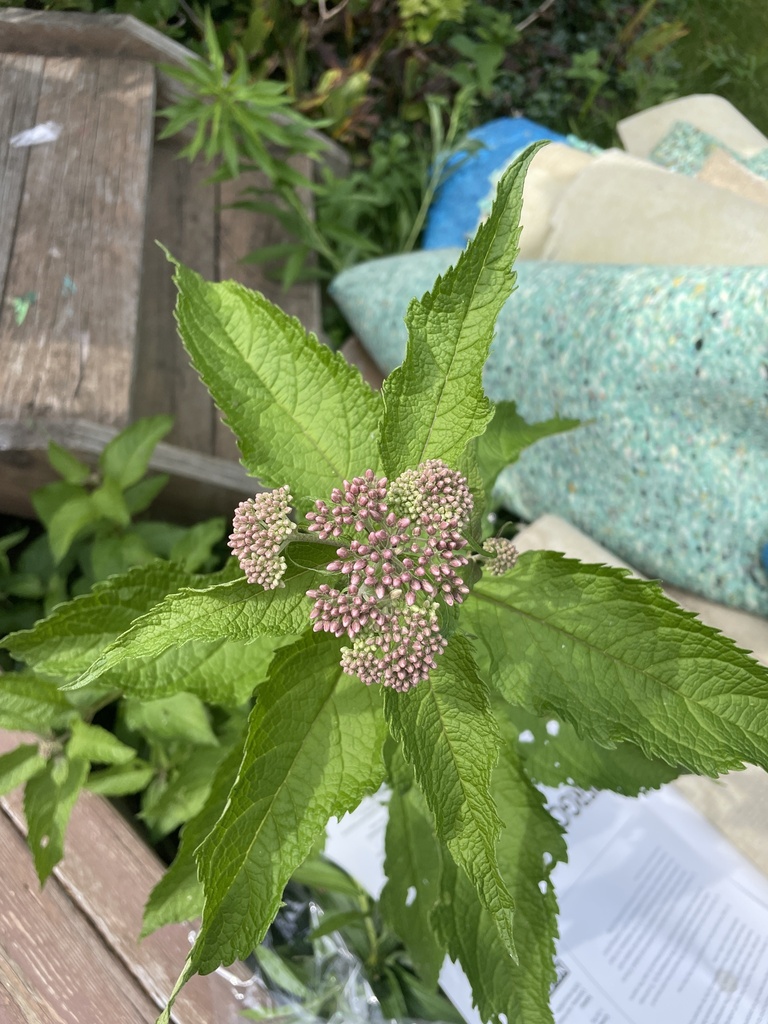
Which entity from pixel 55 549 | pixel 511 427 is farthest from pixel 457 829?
pixel 55 549

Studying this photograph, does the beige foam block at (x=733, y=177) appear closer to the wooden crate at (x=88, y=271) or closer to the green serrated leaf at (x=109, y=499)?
the wooden crate at (x=88, y=271)

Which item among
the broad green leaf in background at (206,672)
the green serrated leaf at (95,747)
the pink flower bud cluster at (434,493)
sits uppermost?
the pink flower bud cluster at (434,493)

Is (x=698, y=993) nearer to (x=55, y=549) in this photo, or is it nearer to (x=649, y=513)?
(x=649, y=513)

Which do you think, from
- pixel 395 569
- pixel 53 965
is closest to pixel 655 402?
pixel 395 569

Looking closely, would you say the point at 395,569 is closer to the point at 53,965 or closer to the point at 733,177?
the point at 53,965

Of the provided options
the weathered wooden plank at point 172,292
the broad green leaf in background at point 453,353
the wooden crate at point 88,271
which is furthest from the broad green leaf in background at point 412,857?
the weathered wooden plank at point 172,292
